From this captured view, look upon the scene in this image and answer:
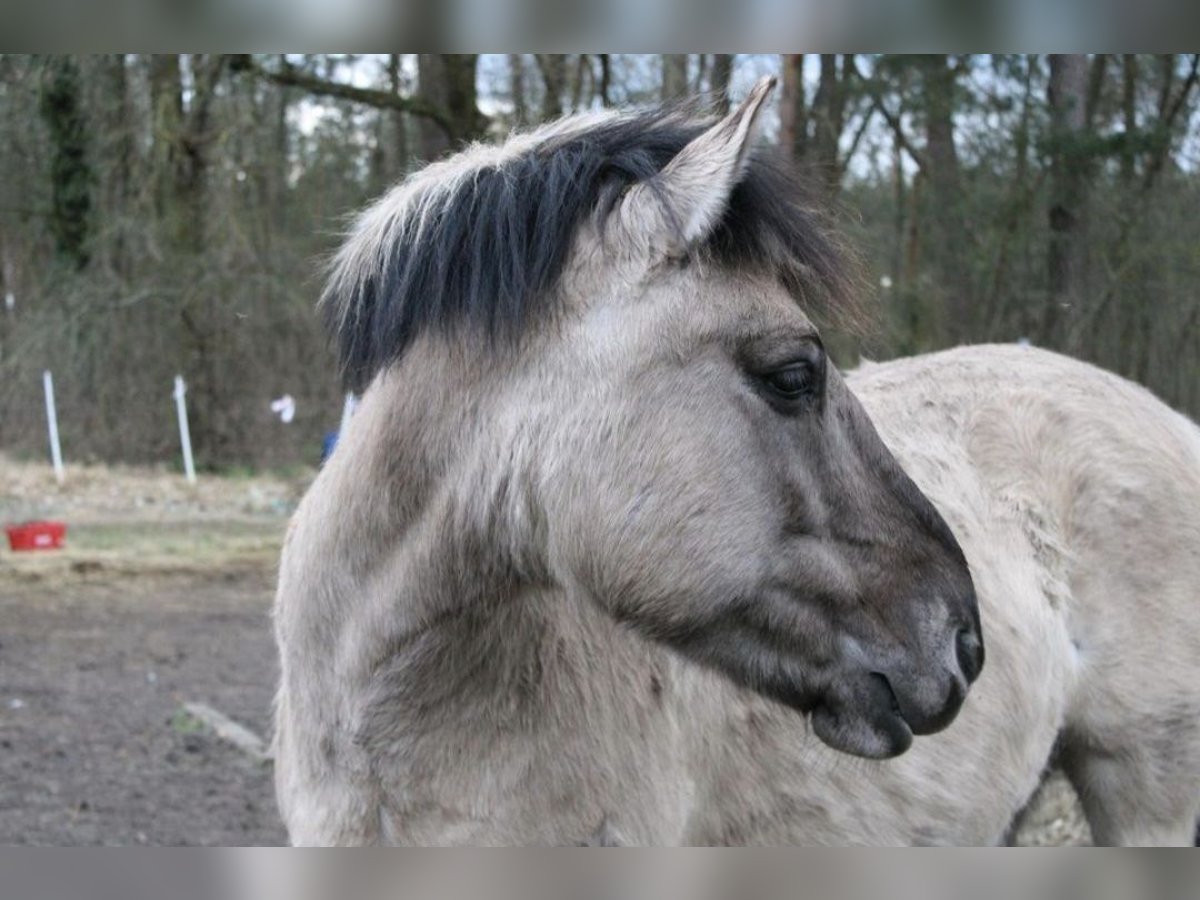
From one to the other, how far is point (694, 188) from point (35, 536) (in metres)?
10.7

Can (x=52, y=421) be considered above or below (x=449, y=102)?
below

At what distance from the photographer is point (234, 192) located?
41.6ft

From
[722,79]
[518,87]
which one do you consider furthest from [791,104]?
[518,87]

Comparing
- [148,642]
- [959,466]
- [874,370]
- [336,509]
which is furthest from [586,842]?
[148,642]

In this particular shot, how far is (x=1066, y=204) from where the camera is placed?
944cm

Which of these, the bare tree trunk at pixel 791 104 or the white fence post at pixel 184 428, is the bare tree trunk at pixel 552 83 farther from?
the white fence post at pixel 184 428

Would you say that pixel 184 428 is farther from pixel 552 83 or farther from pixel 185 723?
pixel 185 723

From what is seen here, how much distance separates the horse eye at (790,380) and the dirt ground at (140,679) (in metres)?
2.74

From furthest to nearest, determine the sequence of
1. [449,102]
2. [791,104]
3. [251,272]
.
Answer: [251,272]
[449,102]
[791,104]

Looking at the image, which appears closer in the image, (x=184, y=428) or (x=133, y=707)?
(x=133, y=707)

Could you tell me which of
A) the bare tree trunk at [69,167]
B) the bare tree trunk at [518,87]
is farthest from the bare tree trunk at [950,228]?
the bare tree trunk at [69,167]

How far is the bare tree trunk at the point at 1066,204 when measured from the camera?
349 inches

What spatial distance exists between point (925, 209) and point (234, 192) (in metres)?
7.51

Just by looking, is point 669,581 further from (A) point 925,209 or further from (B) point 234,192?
(B) point 234,192
